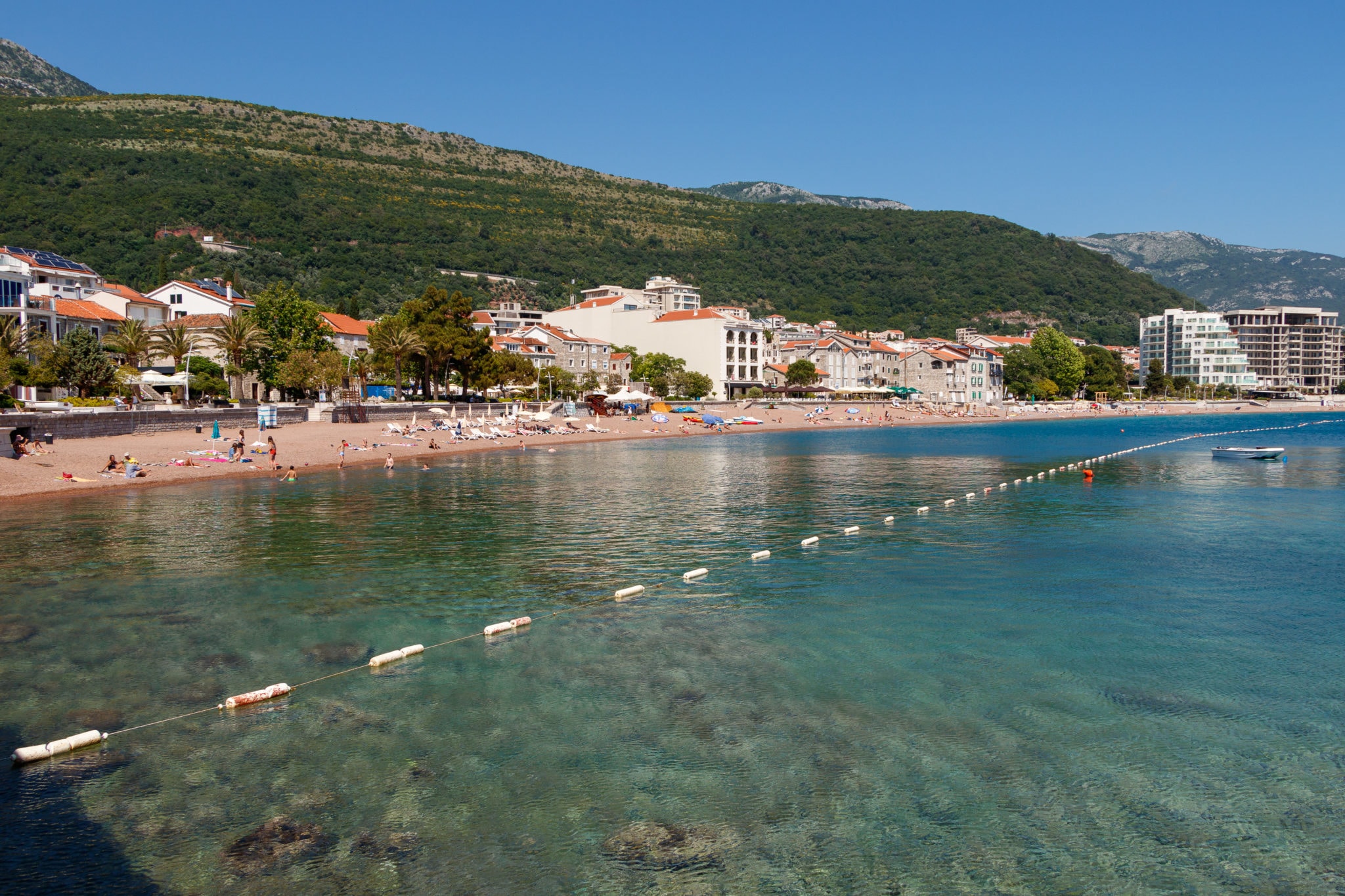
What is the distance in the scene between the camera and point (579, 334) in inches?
5527

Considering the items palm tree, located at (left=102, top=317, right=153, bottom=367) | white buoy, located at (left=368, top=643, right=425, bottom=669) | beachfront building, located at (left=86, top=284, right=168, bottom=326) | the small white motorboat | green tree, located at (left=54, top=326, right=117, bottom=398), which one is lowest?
white buoy, located at (left=368, top=643, right=425, bottom=669)

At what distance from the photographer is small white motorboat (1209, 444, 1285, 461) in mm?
51062

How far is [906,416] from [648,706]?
352 ft

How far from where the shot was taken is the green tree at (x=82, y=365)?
173 ft

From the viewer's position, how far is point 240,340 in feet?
206

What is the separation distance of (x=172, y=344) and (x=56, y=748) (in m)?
60.3

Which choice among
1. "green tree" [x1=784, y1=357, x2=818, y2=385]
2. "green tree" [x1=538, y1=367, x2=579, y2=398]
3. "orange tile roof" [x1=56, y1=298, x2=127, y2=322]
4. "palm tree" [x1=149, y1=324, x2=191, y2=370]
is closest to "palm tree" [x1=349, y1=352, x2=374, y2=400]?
"palm tree" [x1=149, y1=324, x2=191, y2=370]

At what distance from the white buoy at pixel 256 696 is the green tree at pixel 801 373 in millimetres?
118053

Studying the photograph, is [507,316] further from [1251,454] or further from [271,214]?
[1251,454]

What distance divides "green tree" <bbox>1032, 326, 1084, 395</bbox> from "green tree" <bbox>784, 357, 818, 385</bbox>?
51629mm

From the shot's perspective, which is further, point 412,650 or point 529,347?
point 529,347

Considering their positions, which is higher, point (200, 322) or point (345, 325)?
point (345, 325)

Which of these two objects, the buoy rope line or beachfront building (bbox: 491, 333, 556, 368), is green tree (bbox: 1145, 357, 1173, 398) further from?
the buoy rope line

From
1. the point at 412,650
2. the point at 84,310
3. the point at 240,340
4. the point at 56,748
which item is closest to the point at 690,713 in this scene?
the point at 412,650
